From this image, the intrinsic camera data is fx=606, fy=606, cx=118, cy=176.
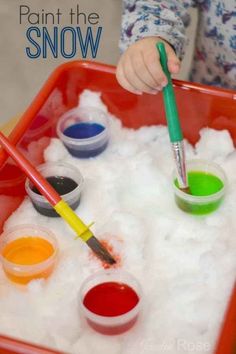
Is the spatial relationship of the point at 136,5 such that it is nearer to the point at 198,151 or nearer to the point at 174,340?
the point at 198,151

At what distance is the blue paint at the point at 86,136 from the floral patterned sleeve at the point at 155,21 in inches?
5.1

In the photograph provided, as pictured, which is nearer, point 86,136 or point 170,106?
point 170,106

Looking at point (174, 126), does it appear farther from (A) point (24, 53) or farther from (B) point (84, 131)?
(A) point (24, 53)

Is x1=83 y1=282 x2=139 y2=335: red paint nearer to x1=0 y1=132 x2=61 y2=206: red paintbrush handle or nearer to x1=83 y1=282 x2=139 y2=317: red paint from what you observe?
x1=83 y1=282 x2=139 y2=317: red paint

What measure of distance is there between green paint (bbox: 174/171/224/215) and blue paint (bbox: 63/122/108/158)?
0.13 m

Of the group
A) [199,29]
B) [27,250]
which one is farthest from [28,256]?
[199,29]

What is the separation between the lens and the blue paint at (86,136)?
2.70ft

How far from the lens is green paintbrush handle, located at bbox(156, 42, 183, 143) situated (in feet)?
2.39

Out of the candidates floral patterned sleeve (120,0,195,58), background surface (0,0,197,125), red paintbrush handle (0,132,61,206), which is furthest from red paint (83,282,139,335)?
background surface (0,0,197,125)

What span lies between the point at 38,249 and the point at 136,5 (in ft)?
1.27

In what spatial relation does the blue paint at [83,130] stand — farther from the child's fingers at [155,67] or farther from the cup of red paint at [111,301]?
the cup of red paint at [111,301]

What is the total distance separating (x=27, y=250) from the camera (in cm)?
71

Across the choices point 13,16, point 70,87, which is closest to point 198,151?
point 70,87

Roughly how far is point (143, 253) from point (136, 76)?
23 cm
